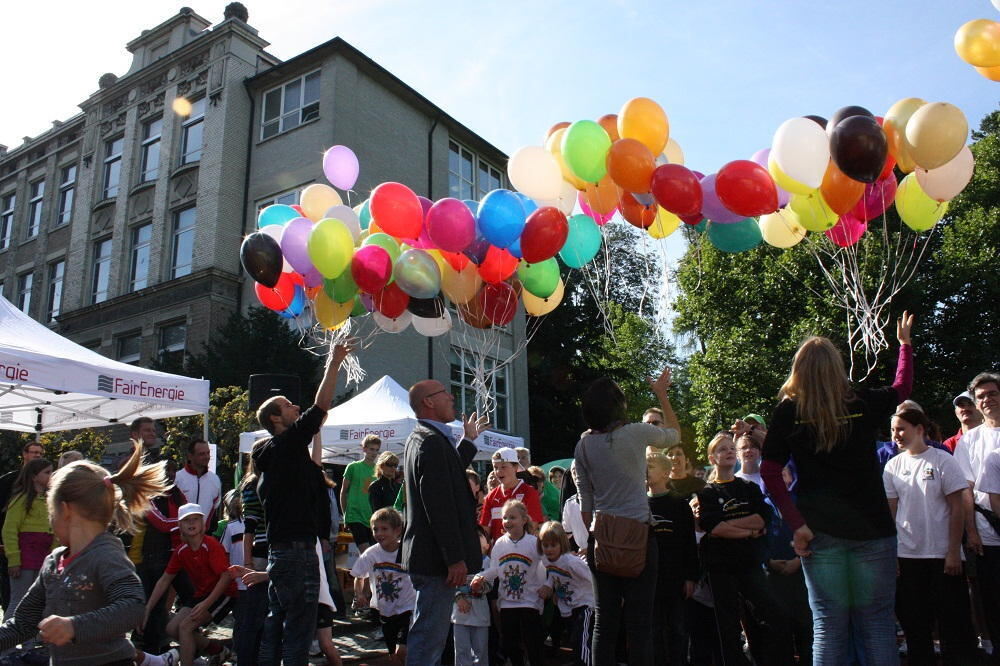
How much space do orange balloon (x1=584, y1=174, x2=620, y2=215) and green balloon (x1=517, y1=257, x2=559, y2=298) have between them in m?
0.83

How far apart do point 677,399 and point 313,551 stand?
43150mm

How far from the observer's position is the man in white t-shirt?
528cm

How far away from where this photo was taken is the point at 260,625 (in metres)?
5.72

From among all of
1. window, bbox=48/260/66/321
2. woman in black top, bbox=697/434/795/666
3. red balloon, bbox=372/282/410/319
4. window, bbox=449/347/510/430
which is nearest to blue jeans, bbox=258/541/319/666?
woman in black top, bbox=697/434/795/666

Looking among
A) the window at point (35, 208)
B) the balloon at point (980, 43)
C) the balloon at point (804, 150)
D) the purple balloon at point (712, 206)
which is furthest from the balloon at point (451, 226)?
the window at point (35, 208)

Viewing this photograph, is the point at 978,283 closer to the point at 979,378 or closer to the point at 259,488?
the point at 979,378

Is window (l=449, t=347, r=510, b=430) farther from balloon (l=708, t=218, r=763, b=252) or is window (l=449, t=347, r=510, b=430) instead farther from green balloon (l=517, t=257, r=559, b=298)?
balloon (l=708, t=218, r=763, b=252)

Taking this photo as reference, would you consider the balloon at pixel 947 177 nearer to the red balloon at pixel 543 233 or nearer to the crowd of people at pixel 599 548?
the crowd of people at pixel 599 548

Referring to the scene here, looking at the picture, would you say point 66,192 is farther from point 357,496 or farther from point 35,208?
point 357,496

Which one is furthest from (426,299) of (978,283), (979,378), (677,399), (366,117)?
(677,399)

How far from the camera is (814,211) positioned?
6516mm

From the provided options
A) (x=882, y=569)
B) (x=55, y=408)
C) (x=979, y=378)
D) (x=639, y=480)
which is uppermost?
(x=55, y=408)

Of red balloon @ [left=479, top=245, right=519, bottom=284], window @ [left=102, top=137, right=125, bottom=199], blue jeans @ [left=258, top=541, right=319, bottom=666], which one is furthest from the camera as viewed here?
window @ [left=102, top=137, right=125, bottom=199]

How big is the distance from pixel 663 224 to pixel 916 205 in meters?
2.04
